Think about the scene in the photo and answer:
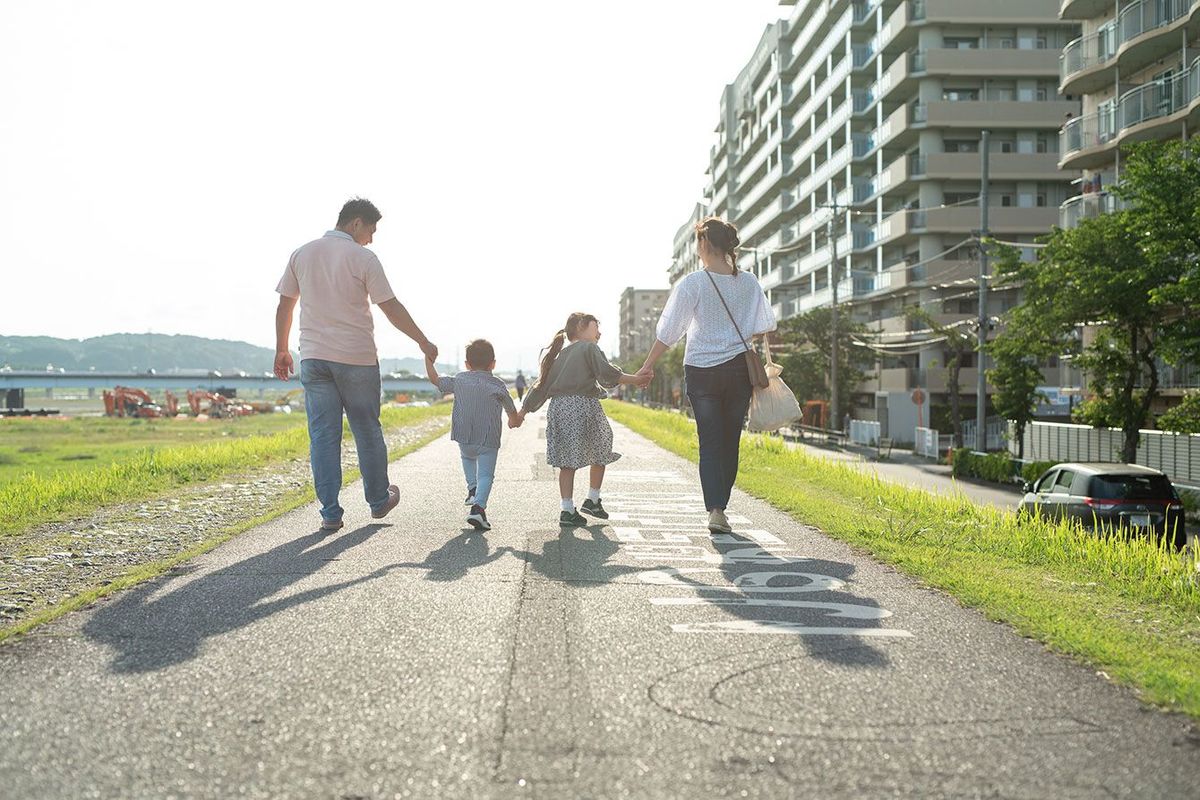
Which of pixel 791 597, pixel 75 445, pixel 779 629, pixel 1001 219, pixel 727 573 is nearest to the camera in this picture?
pixel 779 629

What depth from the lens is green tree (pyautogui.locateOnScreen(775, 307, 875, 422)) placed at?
192ft

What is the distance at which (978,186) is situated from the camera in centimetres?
5653

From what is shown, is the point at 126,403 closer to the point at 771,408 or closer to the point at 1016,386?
the point at 1016,386

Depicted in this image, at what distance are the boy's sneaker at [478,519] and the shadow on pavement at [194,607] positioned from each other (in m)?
1.31

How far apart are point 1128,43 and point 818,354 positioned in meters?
29.8

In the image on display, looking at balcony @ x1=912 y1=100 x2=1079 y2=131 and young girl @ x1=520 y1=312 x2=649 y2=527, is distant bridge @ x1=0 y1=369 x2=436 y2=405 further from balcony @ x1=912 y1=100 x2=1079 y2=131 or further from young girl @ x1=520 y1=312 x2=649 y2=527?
young girl @ x1=520 y1=312 x2=649 y2=527

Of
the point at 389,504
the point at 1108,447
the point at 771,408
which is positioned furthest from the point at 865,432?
the point at 389,504

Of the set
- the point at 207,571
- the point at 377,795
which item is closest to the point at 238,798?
the point at 377,795

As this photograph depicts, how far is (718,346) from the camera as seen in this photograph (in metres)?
6.95

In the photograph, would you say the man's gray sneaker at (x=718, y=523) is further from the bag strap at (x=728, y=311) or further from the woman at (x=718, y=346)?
the bag strap at (x=728, y=311)

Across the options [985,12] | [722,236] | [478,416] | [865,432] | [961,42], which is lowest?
[865,432]

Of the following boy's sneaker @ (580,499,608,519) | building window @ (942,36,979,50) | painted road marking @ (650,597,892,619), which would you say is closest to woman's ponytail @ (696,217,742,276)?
boy's sneaker @ (580,499,608,519)

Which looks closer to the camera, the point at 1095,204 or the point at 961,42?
the point at 1095,204

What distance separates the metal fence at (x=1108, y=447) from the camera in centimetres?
2558
